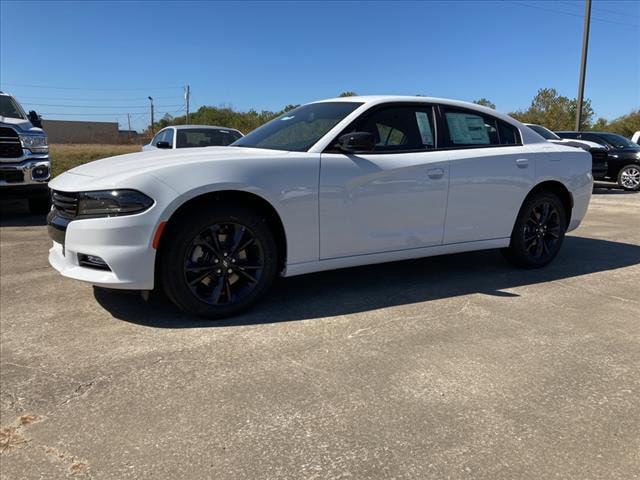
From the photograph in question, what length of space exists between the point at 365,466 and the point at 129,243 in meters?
1.98

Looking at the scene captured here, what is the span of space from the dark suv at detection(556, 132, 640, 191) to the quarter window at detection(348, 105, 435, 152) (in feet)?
39.7

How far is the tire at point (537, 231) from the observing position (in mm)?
4832

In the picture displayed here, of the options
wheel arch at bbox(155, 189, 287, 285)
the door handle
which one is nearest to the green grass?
wheel arch at bbox(155, 189, 287, 285)

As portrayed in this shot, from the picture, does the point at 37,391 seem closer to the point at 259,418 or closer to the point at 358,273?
the point at 259,418

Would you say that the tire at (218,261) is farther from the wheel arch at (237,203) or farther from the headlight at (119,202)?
the headlight at (119,202)

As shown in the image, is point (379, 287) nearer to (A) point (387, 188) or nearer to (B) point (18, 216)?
(A) point (387, 188)

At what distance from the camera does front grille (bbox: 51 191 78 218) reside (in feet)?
10.9

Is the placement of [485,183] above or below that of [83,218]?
above

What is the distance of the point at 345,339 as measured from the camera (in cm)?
322

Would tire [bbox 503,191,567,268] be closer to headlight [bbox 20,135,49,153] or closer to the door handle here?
the door handle

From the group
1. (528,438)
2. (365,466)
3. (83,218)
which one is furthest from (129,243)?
(528,438)

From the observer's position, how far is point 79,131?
78.0 m

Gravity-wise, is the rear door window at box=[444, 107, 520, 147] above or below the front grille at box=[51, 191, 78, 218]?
above

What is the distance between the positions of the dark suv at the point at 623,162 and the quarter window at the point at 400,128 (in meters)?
12.1
